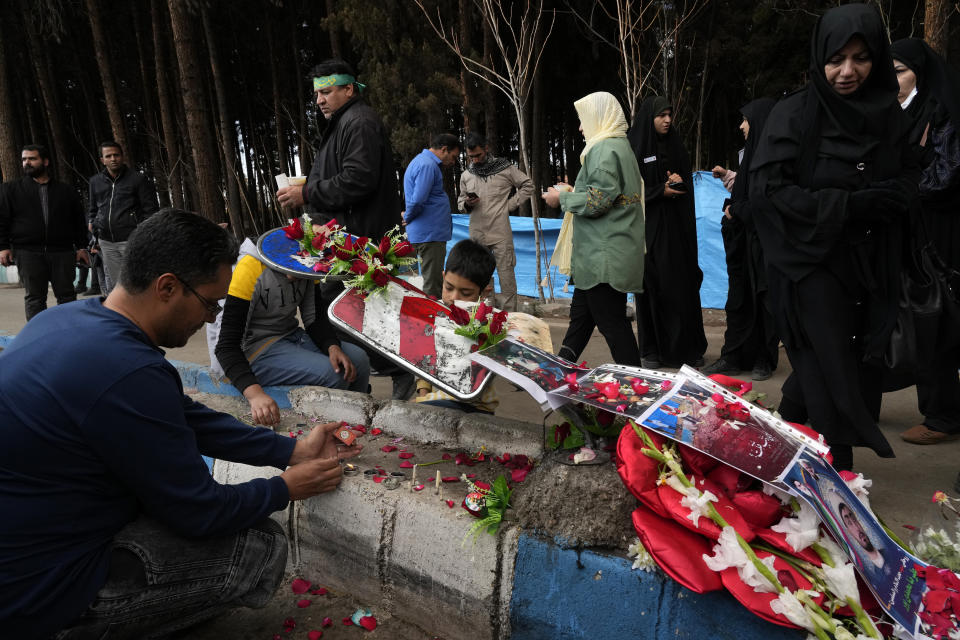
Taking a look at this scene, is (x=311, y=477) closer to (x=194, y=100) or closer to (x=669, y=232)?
(x=669, y=232)

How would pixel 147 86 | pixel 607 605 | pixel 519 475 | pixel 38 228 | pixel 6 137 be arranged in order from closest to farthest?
pixel 607 605, pixel 519 475, pixel 38 228, pixel 6 137, pixel 147 86

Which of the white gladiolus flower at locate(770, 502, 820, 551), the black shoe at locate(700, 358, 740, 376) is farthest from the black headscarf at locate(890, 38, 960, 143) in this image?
the white gladiolus flower at locate(770, 502, 820, 551)

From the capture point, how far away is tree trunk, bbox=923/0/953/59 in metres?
4.90

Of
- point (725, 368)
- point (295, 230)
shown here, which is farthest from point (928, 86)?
point (295, 230)

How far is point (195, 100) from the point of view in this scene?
7336mm

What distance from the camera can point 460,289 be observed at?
11.0 feet

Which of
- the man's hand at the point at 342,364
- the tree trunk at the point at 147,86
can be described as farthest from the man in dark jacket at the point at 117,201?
the tree trunk at the point at 147,86

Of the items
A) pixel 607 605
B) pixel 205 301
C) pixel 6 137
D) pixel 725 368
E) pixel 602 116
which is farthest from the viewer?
pixel 6 137

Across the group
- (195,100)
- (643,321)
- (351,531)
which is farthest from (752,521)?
(195,100)

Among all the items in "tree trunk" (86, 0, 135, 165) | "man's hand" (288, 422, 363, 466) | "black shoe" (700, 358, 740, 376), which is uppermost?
"tree trunk" (86, 0, 135, 165)

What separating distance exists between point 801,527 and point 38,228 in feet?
23.9

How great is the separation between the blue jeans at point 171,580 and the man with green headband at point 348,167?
6.56 feet

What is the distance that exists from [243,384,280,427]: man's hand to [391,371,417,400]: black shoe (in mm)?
1125

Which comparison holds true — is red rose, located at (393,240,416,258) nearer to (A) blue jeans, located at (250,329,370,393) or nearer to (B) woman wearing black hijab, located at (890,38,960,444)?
(A) blue jeans, located at (250,329,370,393)
